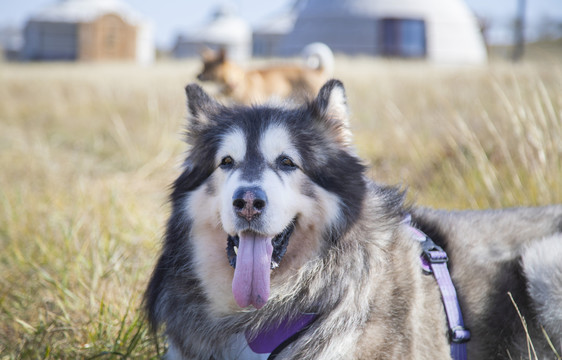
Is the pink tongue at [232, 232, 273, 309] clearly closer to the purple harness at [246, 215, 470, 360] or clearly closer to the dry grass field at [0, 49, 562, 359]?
the purple harness at [246, 215, 470, 360]

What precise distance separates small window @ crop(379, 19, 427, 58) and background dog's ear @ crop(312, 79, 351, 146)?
29430mm

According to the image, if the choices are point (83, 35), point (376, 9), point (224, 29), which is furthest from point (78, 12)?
point (376, 9)

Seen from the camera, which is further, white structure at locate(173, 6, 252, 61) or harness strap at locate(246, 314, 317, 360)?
white structure at locate(173, 6, 252, 61)

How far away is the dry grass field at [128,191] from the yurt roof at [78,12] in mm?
44459

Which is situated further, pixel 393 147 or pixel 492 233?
pixel 393 147

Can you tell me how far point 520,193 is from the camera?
15.6 ft

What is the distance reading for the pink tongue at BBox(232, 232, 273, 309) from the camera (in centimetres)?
242

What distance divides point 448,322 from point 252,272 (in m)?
1.05

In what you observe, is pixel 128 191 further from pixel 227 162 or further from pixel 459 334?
pixel 459 334

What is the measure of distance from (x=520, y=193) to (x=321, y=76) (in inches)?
343

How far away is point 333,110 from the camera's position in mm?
2852

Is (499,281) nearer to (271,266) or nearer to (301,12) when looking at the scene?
(271,266)

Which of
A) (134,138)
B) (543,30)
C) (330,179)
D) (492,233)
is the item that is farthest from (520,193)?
(543,30)

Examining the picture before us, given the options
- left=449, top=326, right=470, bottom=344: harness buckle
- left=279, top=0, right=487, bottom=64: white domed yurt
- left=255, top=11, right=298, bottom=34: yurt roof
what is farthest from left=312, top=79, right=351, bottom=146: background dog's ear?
left=255, top=11, right=298, bottom=34: yurt roof
